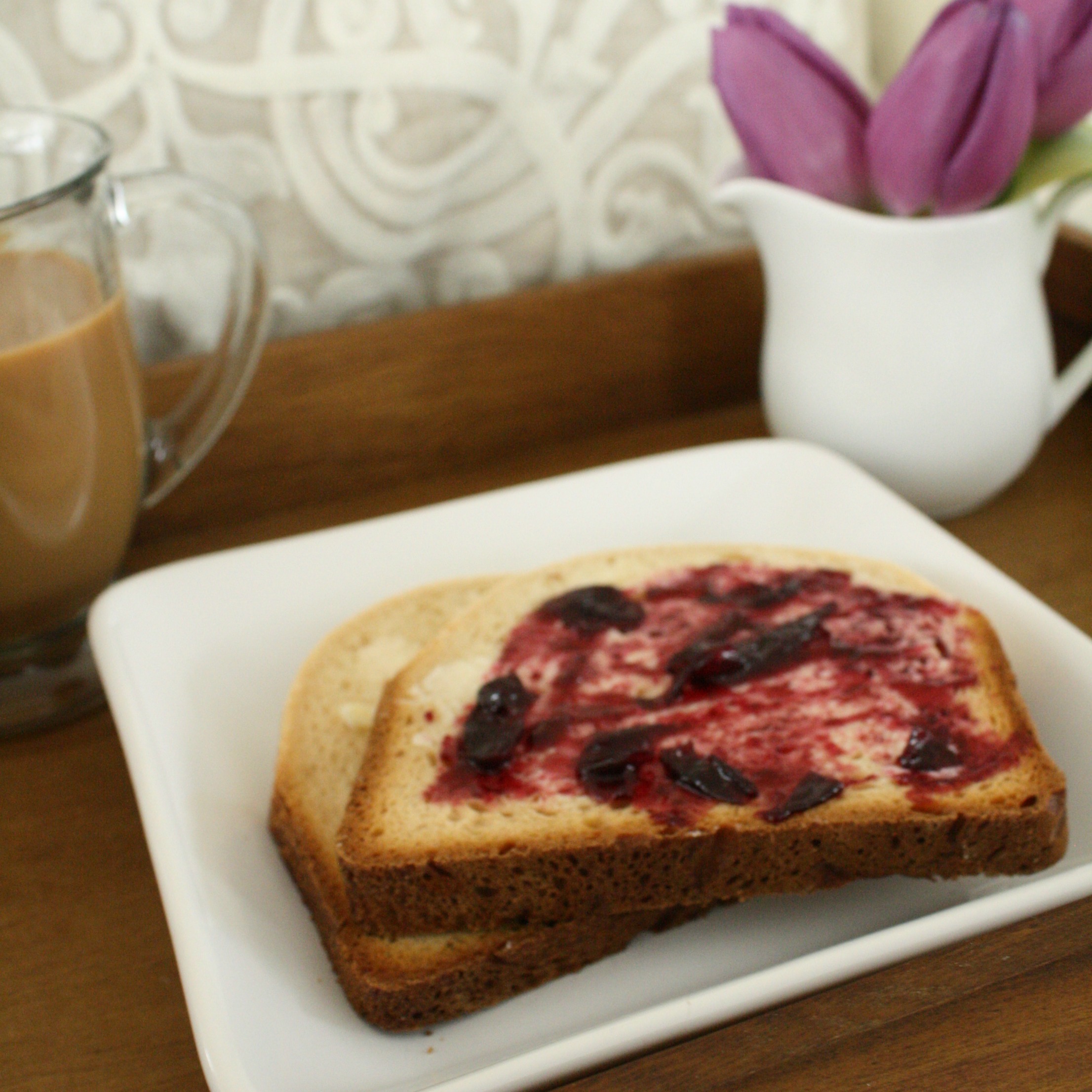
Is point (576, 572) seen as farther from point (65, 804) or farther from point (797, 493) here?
point (65, 804)

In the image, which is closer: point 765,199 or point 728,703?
point 728,703

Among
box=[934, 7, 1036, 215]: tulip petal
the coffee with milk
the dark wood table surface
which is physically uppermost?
box=[934, 7, 1036, 215]: tulip petal

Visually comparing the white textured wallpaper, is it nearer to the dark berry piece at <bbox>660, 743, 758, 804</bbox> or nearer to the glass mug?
the glass mug

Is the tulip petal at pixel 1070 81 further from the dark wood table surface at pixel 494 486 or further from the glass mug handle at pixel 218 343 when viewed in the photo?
the glass mug handle at pixel 218 343

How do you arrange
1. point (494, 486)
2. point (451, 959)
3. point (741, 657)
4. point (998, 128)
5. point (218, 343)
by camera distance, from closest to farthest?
point (451, 959)
point (741, 657)
point (998, 128)
point (218, 343)
point (494, 486)

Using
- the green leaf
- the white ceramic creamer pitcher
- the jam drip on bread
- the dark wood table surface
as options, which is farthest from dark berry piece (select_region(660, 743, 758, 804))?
the green leaf

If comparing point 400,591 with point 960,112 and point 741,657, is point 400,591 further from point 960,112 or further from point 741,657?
point 960,112

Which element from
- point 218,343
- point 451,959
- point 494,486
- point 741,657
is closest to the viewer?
point 451,959

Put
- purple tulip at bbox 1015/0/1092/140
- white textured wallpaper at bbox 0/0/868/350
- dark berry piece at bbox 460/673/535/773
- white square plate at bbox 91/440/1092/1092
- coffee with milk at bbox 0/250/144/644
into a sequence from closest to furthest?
white square plate at bbox 91/440/1092/1092 → dark berry piece at bbox 460/673/535/773 → coffee with milk at bbox 0/250/144/644 → purple tulip at bbox 1015/0/1092/140 → white textured wallpaper at bbox 0/0/868/350

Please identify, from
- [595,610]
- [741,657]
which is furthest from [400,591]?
[741,657]
